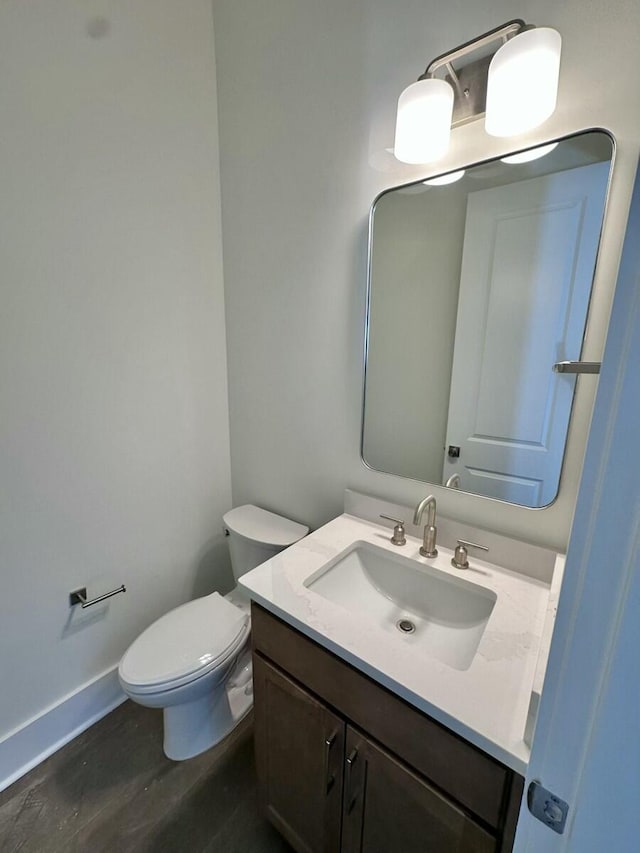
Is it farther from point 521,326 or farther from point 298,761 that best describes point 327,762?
point 521,326

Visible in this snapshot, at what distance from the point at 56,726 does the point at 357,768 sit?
130cm

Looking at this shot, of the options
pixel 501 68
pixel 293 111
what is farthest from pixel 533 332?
pixel 293 111

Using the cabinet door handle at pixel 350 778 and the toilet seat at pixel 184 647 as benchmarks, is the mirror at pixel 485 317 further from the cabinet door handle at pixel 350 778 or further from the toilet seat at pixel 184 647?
the toilet seat at pixel 184 647

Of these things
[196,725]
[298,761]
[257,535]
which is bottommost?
[196,725]

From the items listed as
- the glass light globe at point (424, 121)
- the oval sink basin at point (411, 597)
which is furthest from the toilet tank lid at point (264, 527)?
the glass light globe at point (424, 121)

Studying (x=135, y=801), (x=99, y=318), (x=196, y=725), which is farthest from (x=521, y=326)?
(x=135, y=801)

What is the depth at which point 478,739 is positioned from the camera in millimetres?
591

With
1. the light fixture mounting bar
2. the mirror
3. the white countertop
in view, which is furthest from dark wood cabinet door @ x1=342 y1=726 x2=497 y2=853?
the light fixture mounting bar

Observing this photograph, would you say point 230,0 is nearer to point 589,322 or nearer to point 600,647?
point 589,322

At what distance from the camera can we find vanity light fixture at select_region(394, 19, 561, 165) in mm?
789

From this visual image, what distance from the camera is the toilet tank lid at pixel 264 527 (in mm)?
1469

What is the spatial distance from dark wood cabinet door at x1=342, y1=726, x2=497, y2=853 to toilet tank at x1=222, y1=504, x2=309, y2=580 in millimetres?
732

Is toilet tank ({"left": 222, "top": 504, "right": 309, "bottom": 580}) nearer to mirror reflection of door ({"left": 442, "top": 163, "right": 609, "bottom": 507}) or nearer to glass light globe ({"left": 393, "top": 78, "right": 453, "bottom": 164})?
mirror reflection of door ({"left": 442, "top": 163, "right": 609, "bottom": 507})

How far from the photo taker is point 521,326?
0.98 meters
